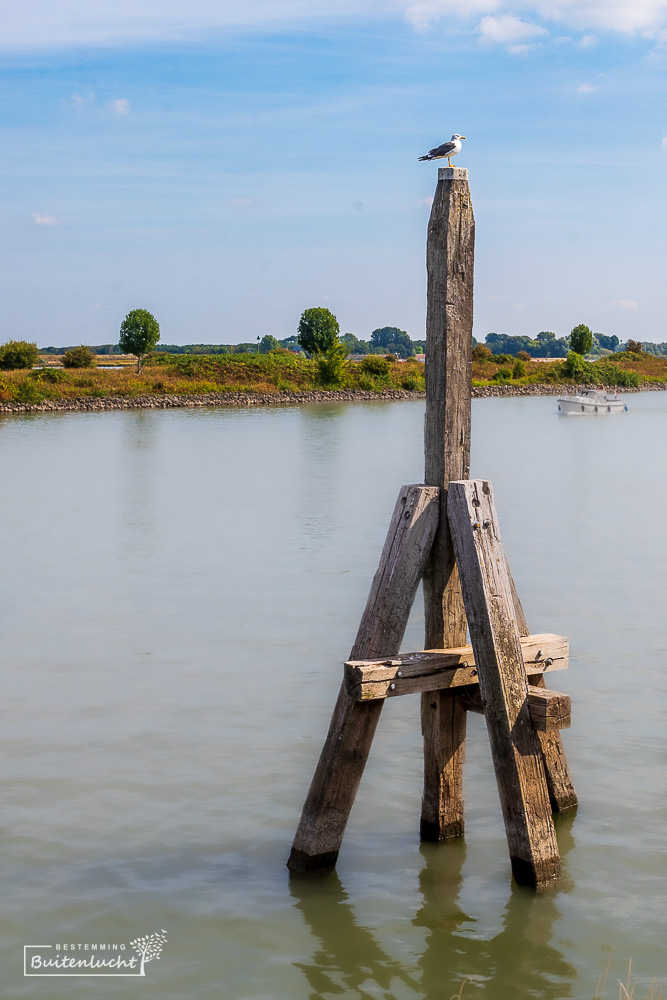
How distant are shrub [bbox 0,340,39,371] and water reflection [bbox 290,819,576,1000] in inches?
2892

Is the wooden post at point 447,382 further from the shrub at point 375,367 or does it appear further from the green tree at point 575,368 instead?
the green tree at point 575,368

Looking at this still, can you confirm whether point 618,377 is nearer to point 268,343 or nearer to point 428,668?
point 268,343

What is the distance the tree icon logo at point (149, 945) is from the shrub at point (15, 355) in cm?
7365

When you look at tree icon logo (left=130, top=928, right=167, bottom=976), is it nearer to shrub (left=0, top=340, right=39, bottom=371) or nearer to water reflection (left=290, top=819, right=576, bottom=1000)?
water reflection (left=290, top=819, right=576, bottom=1000)

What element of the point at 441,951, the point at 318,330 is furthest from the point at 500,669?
the point at 318,330

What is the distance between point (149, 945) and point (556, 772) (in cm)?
251

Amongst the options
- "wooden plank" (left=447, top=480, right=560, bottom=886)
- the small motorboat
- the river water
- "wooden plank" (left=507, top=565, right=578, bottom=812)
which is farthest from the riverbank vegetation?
"wooden plank" (left=447, top=480, right=560, bottom=886)

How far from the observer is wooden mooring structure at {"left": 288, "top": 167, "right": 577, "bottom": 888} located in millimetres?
5297

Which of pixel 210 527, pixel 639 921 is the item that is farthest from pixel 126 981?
pixel 210 527

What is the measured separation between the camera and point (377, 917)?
214 inches

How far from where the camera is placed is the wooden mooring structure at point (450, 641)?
530cm

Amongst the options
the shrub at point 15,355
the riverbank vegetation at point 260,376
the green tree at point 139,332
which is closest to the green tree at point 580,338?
the riverbank vegetation at point 260,376

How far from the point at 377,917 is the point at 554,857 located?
910 mm

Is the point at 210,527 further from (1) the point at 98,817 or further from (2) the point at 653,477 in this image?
(2) the point at 653,477
